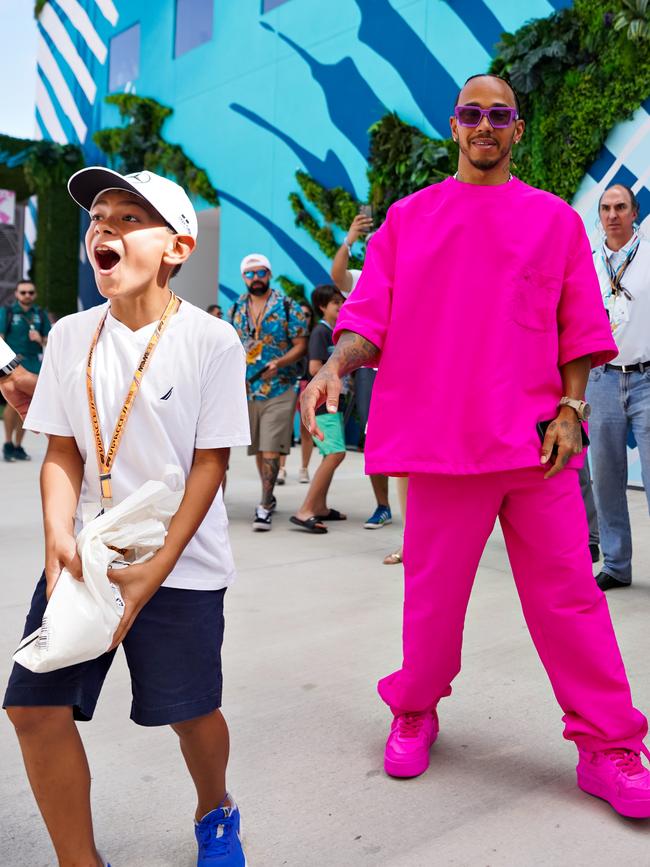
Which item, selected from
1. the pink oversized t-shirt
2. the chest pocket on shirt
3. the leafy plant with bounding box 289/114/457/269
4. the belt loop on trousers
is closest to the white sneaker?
the belt loop on trousers

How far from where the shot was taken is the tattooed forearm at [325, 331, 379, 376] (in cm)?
218

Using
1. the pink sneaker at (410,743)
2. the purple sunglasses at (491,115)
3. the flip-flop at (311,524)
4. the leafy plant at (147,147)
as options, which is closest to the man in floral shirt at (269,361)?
the flip-flop at (311,524)

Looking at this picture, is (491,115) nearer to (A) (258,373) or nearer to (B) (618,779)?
(B) (618,779)

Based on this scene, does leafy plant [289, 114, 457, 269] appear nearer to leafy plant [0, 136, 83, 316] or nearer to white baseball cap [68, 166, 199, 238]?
leafy plant [0, 136, 83, 316]

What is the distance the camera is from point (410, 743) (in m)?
2.35

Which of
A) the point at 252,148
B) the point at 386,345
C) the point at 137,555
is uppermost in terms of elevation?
the point at 252,148

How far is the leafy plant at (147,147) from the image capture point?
14.1 m

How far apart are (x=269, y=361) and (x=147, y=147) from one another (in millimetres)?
10823

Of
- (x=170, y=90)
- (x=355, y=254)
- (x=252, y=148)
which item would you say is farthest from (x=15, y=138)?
(x=355, y=254)

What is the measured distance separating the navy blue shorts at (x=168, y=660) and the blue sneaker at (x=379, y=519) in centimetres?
412

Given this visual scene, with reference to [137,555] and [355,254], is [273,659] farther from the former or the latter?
[355,254]

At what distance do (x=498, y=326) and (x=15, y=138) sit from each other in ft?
62.0

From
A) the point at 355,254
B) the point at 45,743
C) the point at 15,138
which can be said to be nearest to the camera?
the point at 45,743

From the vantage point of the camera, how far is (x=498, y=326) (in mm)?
2141
